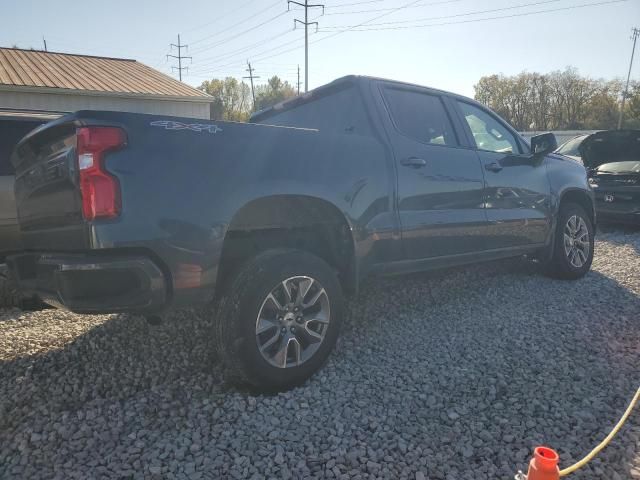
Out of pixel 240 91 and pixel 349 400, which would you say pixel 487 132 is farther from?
pixel 240 91

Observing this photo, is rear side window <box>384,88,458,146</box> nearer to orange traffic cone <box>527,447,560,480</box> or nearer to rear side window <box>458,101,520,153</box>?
rear side window <box>458,101,520,153</box>

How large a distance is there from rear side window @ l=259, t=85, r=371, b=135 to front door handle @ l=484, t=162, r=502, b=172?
131 cm

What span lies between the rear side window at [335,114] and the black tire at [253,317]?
1.23 m

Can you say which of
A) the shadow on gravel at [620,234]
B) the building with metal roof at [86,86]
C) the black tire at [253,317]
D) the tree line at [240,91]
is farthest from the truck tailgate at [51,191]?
the tree line at [240,91]

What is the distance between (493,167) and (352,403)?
2561 mm

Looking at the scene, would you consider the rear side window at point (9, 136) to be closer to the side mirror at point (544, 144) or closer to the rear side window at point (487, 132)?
the rear side window at point (487, 132)

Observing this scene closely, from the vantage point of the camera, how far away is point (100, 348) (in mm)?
3256

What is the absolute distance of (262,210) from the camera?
271cm

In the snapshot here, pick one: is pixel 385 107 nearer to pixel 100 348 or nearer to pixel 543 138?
pixel 543 138

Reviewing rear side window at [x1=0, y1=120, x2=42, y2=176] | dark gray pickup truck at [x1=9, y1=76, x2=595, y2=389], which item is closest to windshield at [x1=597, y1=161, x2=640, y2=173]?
dark gray pickup truck at [x1=9, y1=76, x2=595, y2=389]

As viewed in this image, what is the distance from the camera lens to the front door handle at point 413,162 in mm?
3239

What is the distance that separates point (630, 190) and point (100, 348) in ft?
27.5

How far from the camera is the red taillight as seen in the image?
2.10 metres

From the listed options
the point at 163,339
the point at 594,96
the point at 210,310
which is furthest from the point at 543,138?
the point at 594,96
